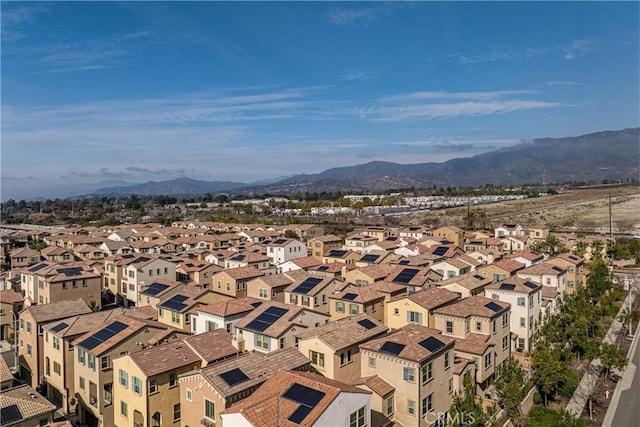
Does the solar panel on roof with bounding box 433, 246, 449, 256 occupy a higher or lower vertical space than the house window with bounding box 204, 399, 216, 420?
higher

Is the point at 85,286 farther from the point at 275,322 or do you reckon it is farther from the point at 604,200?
the point at 604,200

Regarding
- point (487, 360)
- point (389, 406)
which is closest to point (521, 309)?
point (487, 360)

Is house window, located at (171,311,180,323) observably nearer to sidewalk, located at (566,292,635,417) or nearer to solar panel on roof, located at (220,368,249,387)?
solar panel on roof, located at (220,368,249,387)

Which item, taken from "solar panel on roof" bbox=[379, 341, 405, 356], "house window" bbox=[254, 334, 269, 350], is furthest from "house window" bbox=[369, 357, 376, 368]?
"house window" bbox=[254, 334, 269, 350]

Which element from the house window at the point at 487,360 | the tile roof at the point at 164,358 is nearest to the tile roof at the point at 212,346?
the tile roof at the point at 164,358

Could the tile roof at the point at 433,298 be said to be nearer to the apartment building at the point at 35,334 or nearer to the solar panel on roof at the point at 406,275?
the solar panel on roof at the point at 406,275

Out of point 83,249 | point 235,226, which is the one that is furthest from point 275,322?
point 235,226
